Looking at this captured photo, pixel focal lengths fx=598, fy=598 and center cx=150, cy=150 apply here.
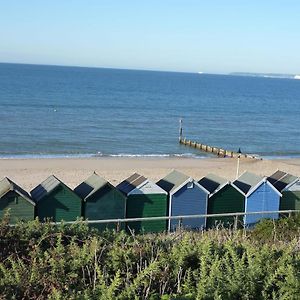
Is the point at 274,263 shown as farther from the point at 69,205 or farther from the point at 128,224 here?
the point at 69,205

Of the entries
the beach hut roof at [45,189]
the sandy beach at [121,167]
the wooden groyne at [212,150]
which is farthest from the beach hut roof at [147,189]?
the wooden groyne at [212,150]

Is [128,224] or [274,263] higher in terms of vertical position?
[274,263]

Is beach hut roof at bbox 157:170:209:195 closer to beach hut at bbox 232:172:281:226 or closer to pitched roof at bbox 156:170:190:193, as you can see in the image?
pitched roof at bbox 156:170:190:193

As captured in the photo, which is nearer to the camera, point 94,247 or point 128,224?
point 94,247

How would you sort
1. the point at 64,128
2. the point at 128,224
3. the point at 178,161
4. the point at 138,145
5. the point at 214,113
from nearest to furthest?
the point at 128,224, the point at 178,161, the point at 138,145, the point at 64,128, the point at 214,113

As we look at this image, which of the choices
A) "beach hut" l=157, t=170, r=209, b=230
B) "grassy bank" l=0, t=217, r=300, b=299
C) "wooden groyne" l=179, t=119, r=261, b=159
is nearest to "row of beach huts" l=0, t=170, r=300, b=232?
"beach hut" l=157, t=170, r=209, b=230

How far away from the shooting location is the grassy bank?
5172 mm

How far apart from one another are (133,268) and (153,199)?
9.02 metres

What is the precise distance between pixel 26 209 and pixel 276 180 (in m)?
7.10

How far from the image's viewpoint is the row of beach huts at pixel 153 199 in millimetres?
13570

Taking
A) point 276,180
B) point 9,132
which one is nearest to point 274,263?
point 276,180

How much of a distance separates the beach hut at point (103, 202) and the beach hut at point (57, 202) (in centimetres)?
25

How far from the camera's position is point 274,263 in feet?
20.1

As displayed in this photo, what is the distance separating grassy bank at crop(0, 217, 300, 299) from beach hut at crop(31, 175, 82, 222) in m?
7.14
